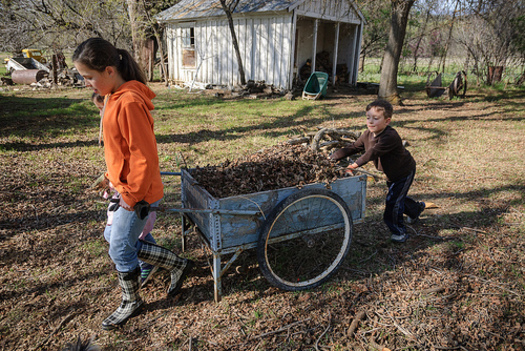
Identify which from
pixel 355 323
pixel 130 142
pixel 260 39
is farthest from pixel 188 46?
pixel 355 323

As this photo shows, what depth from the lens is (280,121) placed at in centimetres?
968

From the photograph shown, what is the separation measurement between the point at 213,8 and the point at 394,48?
8.30 m

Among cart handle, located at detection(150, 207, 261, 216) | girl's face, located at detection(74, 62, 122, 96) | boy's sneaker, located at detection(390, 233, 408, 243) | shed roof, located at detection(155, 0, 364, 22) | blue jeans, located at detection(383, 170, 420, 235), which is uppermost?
shed roof, located at detection(155, 0, 364, 22)

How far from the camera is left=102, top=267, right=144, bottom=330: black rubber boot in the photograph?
2.50 metres

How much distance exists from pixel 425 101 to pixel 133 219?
14179 mm

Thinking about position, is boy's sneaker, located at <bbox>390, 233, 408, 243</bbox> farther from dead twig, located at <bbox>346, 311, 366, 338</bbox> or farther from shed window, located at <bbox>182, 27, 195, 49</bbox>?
shed window, located at <bbox>182, 27, 195, 49</bbox>

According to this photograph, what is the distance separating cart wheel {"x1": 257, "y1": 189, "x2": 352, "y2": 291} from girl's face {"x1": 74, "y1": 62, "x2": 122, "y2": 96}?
1.45 metres

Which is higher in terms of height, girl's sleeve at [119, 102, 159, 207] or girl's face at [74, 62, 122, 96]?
girl's face at [74, 62, 122, 96]

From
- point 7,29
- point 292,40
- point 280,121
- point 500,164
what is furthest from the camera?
point 7,29

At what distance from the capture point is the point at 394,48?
1209 cm

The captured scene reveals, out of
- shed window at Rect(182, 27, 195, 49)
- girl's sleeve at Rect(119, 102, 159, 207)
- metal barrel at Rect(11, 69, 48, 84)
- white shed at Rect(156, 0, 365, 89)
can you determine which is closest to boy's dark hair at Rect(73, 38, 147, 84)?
girl's sleeve at Rect(119, 102, 159, 207)

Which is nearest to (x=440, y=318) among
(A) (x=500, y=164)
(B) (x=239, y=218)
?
(B) (x=239, y=218)

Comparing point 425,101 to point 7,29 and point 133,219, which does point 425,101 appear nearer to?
point 133,219

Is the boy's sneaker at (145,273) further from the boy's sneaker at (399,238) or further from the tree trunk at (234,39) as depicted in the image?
the tree trunk at (234,39)
